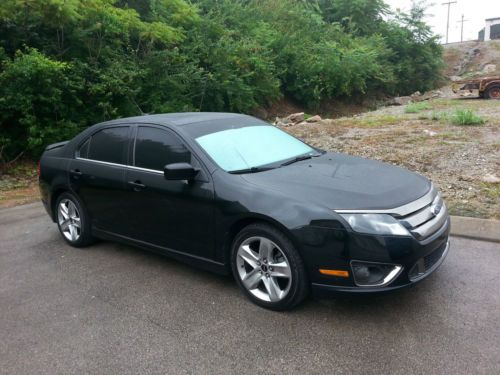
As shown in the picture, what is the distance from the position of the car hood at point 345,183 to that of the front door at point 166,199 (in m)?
0.50

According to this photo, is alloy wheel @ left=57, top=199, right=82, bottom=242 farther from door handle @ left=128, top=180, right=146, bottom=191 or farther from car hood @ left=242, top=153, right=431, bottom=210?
car hood @ left=242, top=153, right=431, bottom=210

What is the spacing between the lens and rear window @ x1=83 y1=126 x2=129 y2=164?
4723 mm

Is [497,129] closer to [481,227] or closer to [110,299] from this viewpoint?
[481,227]

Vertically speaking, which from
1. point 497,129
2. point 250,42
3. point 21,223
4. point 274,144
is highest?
point 250,42

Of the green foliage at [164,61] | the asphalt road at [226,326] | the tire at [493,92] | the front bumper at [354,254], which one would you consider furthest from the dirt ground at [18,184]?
the tire at [493,92]

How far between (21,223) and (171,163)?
3605 mm

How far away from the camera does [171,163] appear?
419 cm

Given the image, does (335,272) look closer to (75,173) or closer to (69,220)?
(75,173)

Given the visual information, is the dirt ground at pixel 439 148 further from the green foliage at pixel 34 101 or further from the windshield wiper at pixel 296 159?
the green foliage at pixel 34 101

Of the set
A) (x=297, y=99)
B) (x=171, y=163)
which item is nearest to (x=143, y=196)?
(x=171, y=163)

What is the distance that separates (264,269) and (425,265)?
122 cm

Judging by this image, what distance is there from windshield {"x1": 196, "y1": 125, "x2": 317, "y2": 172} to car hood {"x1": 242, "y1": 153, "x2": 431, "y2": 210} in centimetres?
23

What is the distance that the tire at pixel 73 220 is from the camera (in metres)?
5.12

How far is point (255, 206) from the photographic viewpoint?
11.5ft
